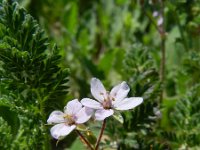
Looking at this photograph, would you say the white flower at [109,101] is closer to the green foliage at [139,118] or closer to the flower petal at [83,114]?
the flower petal at [83,114]

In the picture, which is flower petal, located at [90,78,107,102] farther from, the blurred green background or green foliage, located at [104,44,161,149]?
green foliage, located at [104,44,161,149]

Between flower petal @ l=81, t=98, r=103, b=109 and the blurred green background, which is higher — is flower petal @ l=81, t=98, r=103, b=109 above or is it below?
below

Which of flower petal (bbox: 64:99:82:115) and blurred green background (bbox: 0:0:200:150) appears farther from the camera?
blurred green background (bbox: 0:0:200:150)

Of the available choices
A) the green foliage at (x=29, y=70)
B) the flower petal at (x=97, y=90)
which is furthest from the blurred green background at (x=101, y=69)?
the flower petal at (x=97, y=90)

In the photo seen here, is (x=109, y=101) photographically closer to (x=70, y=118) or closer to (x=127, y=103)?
(x=127, y=103)

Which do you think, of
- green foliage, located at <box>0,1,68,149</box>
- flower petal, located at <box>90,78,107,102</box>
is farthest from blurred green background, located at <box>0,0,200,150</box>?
flower petal, located at <box>90,78,107,102</box>

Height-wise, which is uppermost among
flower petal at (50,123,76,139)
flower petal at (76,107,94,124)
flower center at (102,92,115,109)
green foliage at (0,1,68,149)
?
green foliage at (0,1,68,149)

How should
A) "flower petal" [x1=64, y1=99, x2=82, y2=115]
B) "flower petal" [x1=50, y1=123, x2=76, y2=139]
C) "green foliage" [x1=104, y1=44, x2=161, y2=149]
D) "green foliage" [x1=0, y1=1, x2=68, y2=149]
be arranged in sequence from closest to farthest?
1. "flower petal" [x1=50, y1=123, x2=76, y2=139]
2. "flower petal" [x1=64, y1=99, x2=82, y2=115]
3. "green foliage" [x1=0, y1=1, x2=68, y2=149]
4. "green foliage" [x1=104, y1=44, x2=161, y2=149]
